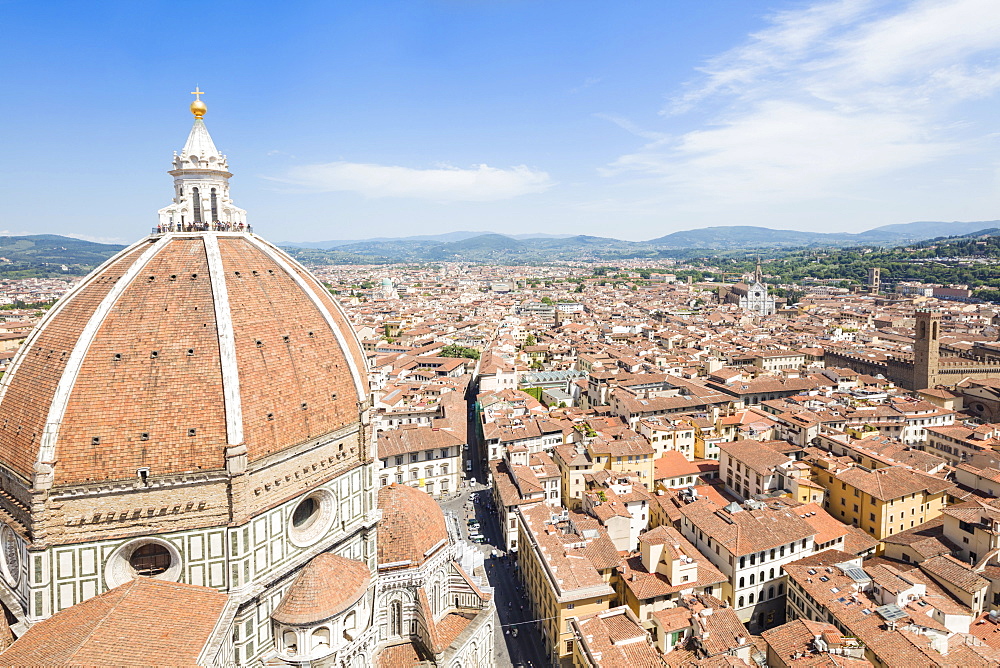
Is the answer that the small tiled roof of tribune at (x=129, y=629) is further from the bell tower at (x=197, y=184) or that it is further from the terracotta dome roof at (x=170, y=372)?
the bell tower at (x=197, y=184)

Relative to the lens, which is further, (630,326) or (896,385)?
(630,326)

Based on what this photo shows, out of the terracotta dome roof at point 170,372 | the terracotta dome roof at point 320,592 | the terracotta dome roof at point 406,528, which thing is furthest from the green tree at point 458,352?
the terracotta dome roof at point 320,592

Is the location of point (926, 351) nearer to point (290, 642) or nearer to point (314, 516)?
point (314, 516)

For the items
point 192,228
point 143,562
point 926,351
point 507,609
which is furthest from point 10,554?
point 926,351

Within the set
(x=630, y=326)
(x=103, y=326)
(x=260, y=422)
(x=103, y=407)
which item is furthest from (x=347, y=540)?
(x=630, y=326)

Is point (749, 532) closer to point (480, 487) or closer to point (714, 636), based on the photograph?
point (714, 636)
